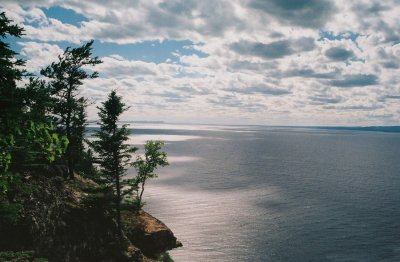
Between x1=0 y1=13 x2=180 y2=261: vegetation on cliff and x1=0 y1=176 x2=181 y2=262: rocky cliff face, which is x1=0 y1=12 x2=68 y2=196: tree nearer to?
x1=0 y1=13 x2=180 y2=261: vegetation on cliff

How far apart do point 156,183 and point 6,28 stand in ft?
331

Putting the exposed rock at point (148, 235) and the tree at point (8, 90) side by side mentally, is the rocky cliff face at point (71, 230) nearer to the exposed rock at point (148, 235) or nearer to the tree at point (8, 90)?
the exposed rock at point (148, 235)

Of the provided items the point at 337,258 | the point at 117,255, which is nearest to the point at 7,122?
the point at 117,255

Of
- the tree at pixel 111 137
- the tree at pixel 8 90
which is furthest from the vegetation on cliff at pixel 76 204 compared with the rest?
the tree at pixel 8 90

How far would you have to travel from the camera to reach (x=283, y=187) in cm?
10300

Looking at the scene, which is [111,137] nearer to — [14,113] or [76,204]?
[76,204]

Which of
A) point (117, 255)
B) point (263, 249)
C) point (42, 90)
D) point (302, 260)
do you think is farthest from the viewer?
point (263, 249)

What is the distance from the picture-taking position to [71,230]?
33.6 meters

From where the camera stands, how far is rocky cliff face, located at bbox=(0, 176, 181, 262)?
29.2 metres

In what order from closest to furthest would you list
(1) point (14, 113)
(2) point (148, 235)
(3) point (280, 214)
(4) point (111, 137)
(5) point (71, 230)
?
(1) point (14, 113) → (5) point (71, 230) → (4) point (111, 137) → (2) point (148, 235) → (3) point (280, 214)

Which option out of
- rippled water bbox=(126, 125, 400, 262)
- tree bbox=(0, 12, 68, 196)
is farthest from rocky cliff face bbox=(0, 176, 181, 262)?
tree bbox=(0, 12, 68, 196)

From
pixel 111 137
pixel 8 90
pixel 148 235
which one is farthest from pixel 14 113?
pixel 148 235

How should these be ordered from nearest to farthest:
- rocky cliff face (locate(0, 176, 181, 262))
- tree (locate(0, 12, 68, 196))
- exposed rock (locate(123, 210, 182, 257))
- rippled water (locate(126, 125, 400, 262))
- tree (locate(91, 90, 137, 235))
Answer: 1. tree (locate(0, 12, 68, 196))
2. rocky cliff face (locate(0, 176, 181, 262))
3. tree (locate(91, 90, 137, 235))
4. exposed rock (locate(123, 210, 182, 257))
5. rippled water (locate(126, 125, 400, 262))

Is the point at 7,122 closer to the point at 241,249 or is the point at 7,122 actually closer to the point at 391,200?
the point at 241,249
